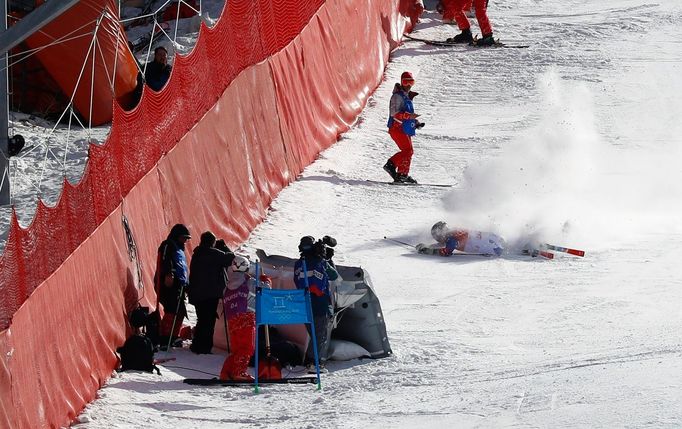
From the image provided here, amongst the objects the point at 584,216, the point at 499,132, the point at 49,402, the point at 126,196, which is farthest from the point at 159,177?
the point at 499,132

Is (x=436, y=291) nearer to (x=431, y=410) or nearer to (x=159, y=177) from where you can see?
(x=159, y=177)

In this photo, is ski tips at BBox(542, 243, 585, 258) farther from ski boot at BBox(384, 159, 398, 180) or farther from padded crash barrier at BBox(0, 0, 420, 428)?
ski boot at BBox(384, 159, 398, 180)

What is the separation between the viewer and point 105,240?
13172mm

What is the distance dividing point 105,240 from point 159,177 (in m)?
2.48

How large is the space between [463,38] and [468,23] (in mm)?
318

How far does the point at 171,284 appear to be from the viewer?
46.2ft

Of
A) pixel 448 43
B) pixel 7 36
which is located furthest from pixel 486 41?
pixel 7 36

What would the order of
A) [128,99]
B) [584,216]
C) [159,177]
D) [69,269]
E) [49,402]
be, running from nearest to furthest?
[49,402]
[69,269]
[159,177]
[584,216]
[128,99]

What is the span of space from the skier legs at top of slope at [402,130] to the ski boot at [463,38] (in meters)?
7.33

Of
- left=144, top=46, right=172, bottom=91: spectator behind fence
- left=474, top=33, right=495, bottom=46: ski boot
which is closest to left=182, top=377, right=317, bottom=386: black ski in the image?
left=144, top=46, right=172, bottom=91: spectator behind fence

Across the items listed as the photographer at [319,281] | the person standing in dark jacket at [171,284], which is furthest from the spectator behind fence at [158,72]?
the photographer at [319,281]

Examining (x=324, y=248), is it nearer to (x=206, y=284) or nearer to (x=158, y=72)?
(x=206, y=284)

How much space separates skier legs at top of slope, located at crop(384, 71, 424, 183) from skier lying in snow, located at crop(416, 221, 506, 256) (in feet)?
12.4

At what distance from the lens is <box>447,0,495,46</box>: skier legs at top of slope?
2868cm
